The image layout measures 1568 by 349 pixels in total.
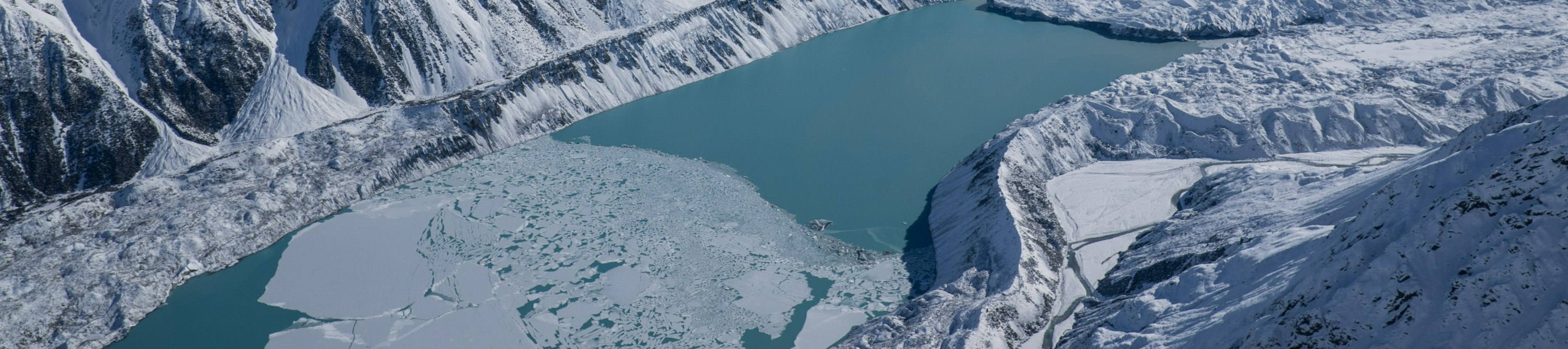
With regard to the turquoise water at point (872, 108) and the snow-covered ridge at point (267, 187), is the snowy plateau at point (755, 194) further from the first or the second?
the turquoise water at point (872, 108)

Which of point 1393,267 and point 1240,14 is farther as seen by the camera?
point 1240,14

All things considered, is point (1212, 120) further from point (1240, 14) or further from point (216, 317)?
point (216, 317)

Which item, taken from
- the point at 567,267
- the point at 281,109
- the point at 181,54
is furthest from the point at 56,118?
the point at 567,267

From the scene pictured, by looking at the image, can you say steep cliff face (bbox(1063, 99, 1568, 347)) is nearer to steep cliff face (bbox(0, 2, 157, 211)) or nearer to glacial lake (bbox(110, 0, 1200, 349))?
glacial lake (bbox(110, 0, 1200, 349))

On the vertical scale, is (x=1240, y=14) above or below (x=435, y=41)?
below

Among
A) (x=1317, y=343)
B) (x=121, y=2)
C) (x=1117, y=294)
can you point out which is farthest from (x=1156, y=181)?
(x=121, y=2)

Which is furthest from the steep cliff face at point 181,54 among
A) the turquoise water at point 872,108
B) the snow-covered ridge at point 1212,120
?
the snow-covered ridge at point 1212,120

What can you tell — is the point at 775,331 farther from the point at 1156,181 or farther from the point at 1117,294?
the point at 1156,181
